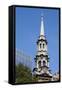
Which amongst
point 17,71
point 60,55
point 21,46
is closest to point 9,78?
point 17,71

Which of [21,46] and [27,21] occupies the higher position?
[27,21]

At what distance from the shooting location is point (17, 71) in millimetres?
1359

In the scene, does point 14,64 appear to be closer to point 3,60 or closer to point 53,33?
point 3,60

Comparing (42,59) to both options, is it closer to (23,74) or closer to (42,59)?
(42,59)

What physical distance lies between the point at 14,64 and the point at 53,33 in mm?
264

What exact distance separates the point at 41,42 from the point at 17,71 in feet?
0.63

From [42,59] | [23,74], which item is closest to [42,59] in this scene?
[42,59]

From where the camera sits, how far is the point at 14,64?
4.43 ft

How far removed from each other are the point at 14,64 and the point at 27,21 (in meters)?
0.22

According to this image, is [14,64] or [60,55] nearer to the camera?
[14,64]

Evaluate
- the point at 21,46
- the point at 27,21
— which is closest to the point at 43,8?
the point at 27,21
